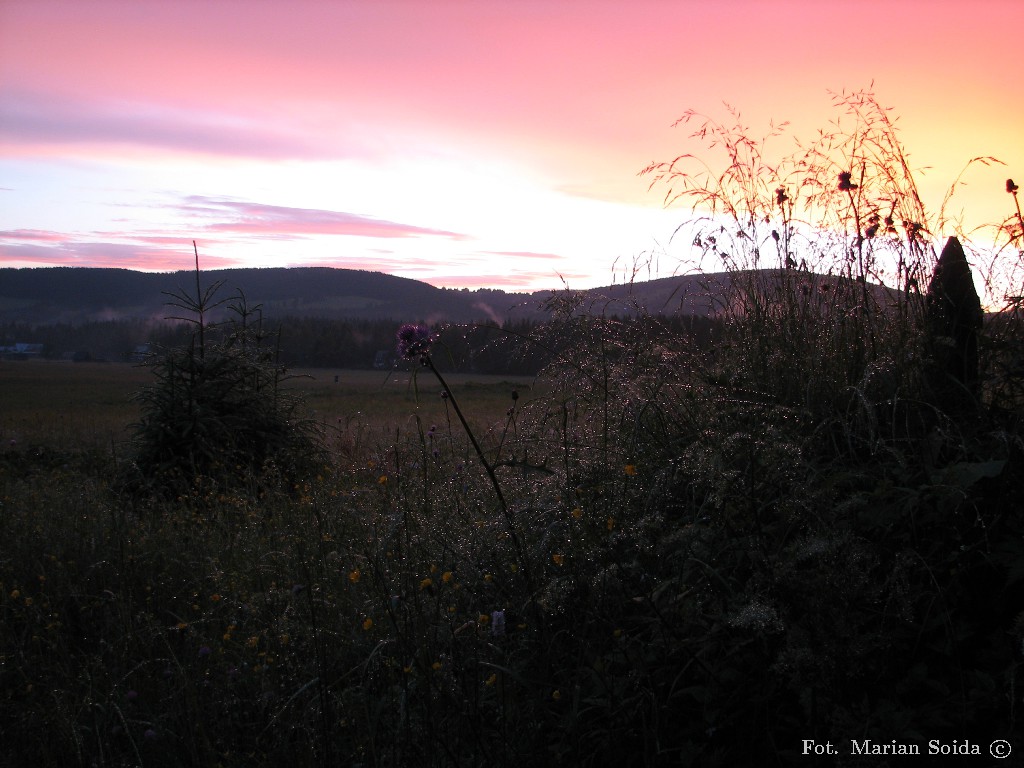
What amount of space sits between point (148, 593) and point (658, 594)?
120 inches

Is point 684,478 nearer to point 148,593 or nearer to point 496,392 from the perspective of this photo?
point 148,593

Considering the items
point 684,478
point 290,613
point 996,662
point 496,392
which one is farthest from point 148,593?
point 496,392

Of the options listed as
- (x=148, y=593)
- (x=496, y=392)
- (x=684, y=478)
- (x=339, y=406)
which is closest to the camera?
(x=684, y=478)

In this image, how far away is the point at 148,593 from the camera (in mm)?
4078

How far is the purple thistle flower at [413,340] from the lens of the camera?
2369 millimetres

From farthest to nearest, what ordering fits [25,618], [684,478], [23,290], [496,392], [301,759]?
[23,290] < [496,392] < [25,618] < [684,478] < [301,759]

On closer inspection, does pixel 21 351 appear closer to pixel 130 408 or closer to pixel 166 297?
pixel 166 297

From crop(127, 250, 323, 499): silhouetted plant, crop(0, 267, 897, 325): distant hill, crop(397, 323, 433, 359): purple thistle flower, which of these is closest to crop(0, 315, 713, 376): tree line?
crop(397, 323, 433, 359): purple thistle flower
